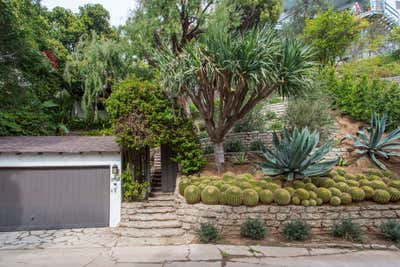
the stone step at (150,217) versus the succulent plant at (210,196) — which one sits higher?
the succulent plant at (210,196)

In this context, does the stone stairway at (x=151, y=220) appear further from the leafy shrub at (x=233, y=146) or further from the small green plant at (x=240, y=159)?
the leafy shrub at (x=233, y=146)

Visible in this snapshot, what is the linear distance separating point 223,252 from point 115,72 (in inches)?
464

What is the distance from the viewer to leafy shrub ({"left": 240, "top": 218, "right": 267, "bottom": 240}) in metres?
5.61

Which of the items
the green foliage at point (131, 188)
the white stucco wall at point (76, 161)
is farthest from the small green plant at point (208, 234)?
the white stucco wall at point (76, 161)

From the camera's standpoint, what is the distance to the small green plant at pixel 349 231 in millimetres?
5500

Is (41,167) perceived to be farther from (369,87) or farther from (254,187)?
(369,87)

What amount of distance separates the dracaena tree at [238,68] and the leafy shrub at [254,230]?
322cm

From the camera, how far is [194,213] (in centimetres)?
621

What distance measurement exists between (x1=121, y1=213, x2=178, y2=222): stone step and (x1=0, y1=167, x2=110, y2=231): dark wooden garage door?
3.22ft

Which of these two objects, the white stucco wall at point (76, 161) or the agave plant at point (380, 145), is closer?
the white stucco wall at point (76, 161)

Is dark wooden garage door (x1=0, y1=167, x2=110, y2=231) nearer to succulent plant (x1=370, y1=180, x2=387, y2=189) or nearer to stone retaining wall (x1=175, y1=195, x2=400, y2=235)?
stone retaining wall (x1=175, y1=195, x2=400, y2=235)

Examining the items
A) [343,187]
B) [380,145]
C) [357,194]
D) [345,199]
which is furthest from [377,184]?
[380,145]

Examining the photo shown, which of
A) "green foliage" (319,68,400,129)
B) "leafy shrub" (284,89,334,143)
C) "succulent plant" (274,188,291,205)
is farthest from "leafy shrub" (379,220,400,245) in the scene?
"green foliage" (319,68,400,129)

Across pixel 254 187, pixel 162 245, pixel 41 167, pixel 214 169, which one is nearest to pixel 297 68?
pixel 254 187
